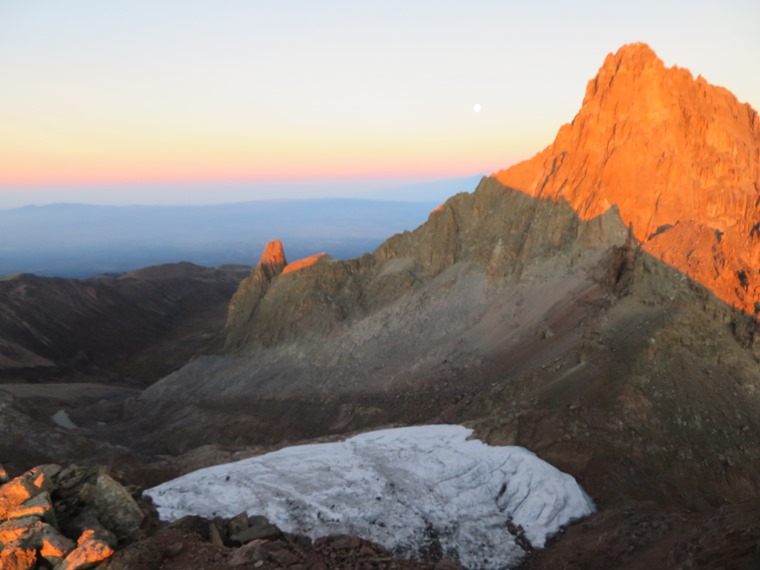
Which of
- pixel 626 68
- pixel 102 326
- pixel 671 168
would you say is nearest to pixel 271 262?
pixel 626 68

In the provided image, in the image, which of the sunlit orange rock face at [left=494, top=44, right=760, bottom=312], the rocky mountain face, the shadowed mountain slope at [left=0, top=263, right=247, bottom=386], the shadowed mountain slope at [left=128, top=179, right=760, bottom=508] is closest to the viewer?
the rocky mountain face

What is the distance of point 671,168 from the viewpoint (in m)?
29.0

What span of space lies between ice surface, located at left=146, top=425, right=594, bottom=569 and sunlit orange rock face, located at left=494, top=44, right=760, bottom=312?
14.3m

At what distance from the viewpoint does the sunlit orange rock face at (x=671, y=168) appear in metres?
25.6

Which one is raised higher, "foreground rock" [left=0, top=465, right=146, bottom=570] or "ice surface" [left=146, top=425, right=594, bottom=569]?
"foreground rock" [left=0, top=465, right=146, bottom=570]

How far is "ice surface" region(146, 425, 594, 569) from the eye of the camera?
13.4m

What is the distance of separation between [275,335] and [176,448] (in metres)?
11.2

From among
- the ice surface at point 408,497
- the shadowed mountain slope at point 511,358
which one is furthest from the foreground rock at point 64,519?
the shadowed mountain slope at point 511,358

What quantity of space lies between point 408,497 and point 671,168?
23589 mm

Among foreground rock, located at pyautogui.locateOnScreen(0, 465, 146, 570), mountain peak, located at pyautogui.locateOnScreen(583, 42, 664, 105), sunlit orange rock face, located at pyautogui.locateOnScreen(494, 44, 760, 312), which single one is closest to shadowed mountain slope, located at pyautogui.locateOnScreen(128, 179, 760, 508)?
sunlit orange rock face, located at pyautogui.locateOnScreen(494, 44, 760, 312)

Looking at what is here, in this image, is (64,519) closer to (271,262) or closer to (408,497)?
(408,497)

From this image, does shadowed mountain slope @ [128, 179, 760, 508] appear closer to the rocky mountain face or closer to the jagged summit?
the rocky mountain face

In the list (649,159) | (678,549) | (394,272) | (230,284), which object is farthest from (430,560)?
(230,284)

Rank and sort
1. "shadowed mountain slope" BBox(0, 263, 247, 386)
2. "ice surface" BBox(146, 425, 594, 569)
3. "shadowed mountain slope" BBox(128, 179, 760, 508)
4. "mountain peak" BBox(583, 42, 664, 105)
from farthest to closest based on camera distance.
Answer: "shadowed mountain slope" BBox(0, 263, 247, 386)
"mountain peak" BBox(583, 42, 664, 105)
"shadowed mountain slope" BBox(128, 179, 760, 508)
"ice surface" BBox(146, 425, 594, 569)
